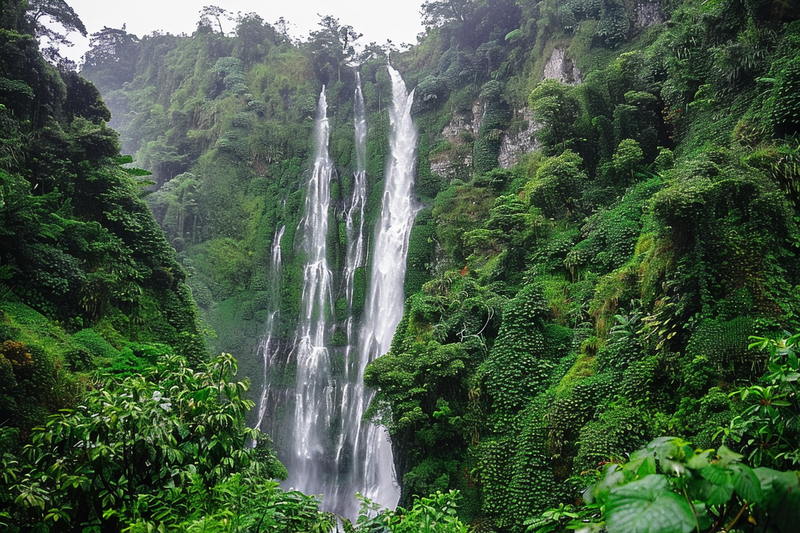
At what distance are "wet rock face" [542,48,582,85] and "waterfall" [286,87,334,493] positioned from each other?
11.8m

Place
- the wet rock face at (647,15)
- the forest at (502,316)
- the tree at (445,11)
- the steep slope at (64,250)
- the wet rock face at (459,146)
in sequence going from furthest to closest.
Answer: the tree at (445,11) → the wet rock face at (459,146) → the wet rock face at (647,15) → the steep slope at (64,250) → the forest at (502,316)

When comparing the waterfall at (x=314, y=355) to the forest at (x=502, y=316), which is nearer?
the forest at (x=502, y=316)

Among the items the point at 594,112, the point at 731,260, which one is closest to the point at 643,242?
the point at 731,260

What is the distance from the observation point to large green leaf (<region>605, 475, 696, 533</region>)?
1.32m

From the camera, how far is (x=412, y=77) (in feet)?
97.5

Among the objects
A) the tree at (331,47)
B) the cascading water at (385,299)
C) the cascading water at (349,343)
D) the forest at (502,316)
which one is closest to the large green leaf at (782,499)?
the forest at (502,316)

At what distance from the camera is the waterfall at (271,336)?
21.2 meters

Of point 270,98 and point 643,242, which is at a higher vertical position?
point 270,98

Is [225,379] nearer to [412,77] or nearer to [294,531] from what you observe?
[294,531]

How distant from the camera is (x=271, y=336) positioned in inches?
907

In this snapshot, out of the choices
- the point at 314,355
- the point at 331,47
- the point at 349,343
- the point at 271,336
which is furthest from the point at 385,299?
the point at 331,47

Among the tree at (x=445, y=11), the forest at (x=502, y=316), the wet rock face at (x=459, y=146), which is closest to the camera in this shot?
the forest at (x=502, y=316)

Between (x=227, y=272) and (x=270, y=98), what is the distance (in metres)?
12.1

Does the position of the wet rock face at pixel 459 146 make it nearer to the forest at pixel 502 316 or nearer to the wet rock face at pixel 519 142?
the forest at pixel 502 316
